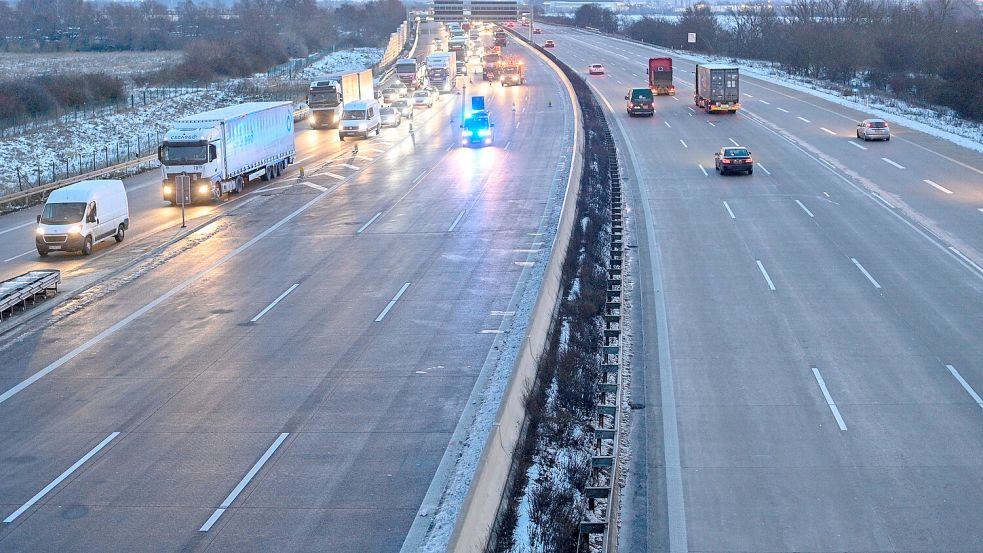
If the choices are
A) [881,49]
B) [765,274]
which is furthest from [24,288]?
[881,49]

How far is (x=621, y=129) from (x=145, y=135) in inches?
1194

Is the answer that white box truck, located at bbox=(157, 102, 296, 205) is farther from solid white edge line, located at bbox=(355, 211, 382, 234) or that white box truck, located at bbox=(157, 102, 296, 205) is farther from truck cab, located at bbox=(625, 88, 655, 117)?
truck cab, located at bbox=(625, 88, 655, 117)

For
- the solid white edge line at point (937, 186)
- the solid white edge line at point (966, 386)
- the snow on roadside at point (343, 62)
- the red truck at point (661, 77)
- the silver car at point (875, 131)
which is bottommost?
the solid white edge line at point (966, 386)

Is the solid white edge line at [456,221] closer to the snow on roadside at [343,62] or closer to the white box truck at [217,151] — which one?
the white box truck at [217,151]

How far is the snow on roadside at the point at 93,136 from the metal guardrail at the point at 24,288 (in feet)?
75.2

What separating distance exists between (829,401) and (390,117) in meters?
52.3

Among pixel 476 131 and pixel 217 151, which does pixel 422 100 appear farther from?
pixel 217 151

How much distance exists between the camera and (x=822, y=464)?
15609 millimetres

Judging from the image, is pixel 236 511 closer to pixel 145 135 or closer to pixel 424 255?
pixel 424 255

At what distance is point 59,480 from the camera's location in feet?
49.7

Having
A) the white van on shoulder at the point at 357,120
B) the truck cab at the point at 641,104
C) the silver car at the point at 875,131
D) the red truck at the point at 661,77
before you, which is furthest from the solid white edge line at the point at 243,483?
the red truck at the point at 661,77

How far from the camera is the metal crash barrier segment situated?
13430mm

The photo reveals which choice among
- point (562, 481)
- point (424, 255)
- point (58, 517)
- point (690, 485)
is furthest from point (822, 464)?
point (424, 255)

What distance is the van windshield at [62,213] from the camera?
3128 centimetres
